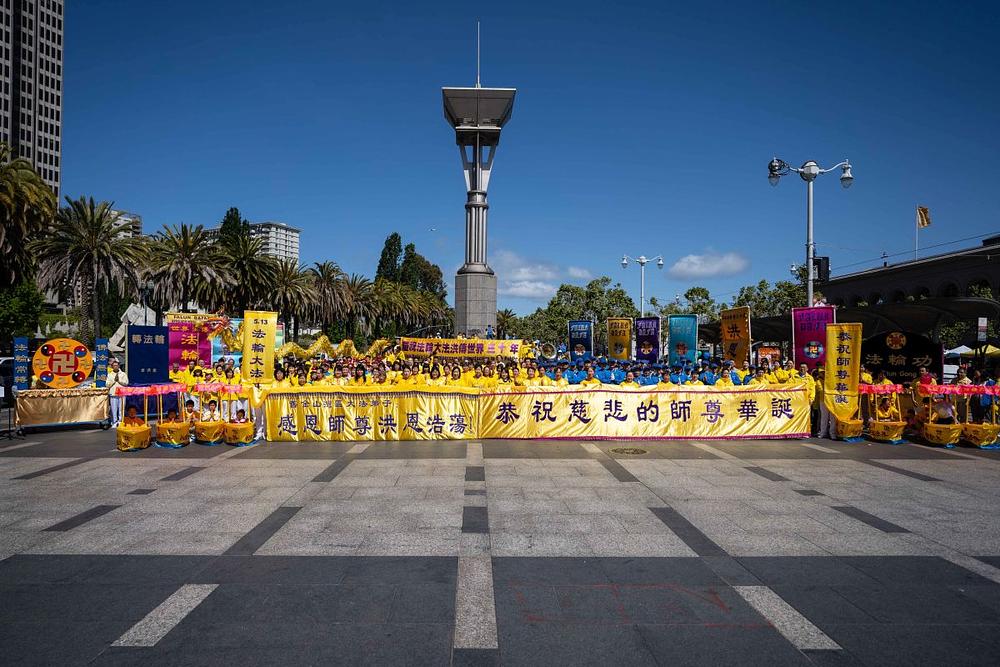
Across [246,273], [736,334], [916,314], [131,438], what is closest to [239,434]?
[131,438]

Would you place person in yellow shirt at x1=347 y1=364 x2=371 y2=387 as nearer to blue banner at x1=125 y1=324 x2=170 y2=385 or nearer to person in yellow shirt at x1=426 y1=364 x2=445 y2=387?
person in yellow shirt at x1=426 y1=364 x2=445 y2=387

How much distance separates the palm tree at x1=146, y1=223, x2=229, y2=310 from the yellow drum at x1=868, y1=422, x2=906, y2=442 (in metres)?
35.9

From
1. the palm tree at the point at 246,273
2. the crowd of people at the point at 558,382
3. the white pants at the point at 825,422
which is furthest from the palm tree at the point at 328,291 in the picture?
the white pants at the point at 825,422

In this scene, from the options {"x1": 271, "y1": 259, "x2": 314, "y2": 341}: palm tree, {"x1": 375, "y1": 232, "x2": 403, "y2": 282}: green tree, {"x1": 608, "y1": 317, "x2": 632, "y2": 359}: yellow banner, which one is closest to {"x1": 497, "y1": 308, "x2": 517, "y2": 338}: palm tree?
{"x1": 375, "y1": 232, "x2": 403, "y2": 282}: green tree

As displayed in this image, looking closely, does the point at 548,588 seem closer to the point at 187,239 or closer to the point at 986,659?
the point at 986,659

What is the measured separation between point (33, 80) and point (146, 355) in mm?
129325

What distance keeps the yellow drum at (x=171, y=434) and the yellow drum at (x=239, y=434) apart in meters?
0.90

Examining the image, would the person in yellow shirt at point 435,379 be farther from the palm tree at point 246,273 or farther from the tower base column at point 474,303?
the palm tree at point 246,273

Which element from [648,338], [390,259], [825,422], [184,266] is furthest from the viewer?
[390,259]

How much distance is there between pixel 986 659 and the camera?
4.43 m

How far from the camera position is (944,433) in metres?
13.4

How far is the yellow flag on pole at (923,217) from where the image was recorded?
42.6m

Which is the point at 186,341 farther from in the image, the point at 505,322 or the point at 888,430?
the point at 505,322

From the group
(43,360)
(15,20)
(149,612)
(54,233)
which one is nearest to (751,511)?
(149,612)
